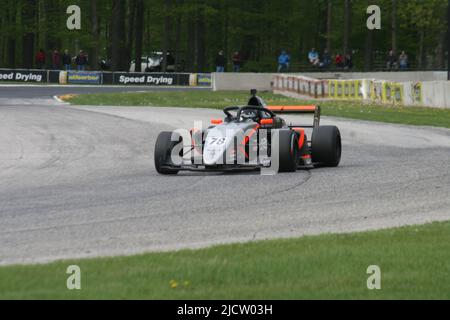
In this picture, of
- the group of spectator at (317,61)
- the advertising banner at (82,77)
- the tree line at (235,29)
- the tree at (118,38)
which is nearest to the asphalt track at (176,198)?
the advertising banner at (82,77)

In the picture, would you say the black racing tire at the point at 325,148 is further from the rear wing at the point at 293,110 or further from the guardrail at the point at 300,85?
the guardrail at the point at 300,85

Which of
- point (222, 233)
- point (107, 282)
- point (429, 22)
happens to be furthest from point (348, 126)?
point (429, 22)

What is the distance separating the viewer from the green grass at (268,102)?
32.1 m

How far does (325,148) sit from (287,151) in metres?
1.38


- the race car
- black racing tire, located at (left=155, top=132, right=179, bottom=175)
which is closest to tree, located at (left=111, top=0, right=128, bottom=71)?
the race car

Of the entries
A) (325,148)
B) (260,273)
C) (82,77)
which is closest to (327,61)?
(82,77)

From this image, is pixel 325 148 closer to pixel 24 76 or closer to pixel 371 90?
pixel 371 90

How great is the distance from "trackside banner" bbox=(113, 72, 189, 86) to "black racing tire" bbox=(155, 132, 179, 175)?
38781 mm

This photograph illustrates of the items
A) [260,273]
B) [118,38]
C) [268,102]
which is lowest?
[260,273]

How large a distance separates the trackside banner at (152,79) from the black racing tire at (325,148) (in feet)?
125

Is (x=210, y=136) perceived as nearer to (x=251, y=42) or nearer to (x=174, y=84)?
(x=174, y=84)

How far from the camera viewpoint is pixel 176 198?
44.8 ft

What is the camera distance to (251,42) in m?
81.7

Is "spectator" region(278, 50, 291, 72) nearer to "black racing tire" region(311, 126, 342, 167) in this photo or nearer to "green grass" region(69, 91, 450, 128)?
"green grass" region(69, 91, 450, 128)
